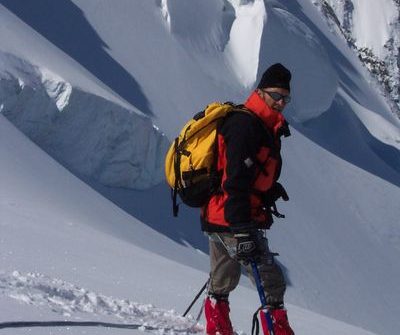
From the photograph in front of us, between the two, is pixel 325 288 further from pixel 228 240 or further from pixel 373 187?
pixel 228 240

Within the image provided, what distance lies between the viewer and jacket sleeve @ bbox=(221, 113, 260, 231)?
10.7 feet

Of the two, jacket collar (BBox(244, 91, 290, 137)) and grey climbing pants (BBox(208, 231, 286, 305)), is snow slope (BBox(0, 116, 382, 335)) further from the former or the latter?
jacket collar (BBox(244, 91, 290, 137))

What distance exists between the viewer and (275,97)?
3.47m

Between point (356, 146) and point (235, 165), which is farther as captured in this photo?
point (356, 146)

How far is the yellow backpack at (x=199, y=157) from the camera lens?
133 inches

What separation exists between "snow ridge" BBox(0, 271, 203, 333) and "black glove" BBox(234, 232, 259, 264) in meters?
0.53

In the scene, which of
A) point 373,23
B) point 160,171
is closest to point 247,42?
point 160,171

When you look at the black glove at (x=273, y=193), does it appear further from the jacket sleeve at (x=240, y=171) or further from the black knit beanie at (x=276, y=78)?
the black knit beanie at (x=276, y=78)

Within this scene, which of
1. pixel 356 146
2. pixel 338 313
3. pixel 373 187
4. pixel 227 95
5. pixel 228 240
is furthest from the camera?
pixel 356 146

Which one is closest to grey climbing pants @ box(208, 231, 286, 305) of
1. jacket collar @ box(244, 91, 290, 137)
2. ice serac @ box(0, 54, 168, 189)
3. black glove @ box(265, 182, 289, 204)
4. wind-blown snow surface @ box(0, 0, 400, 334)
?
black glove @ box(265, 182, 289, 204)

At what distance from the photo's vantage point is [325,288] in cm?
1417

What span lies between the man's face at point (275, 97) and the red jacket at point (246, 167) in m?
0.03

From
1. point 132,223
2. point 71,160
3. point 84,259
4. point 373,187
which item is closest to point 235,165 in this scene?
point 84,259

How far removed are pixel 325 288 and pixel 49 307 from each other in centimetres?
1130
